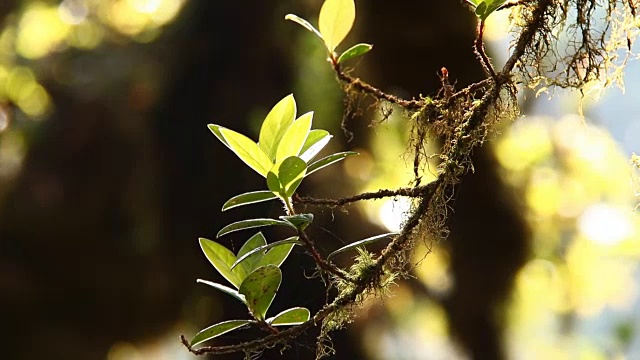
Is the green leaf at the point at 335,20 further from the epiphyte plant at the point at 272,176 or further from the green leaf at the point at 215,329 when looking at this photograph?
Result: the green leaf at the point at 215,329

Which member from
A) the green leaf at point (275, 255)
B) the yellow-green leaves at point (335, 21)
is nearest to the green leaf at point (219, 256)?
the green leaf at point (275, 255)

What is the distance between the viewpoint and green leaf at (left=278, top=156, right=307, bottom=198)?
0.34 m

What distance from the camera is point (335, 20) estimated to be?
379 millimetres

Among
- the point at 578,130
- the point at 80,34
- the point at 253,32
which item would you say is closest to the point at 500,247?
the point at 578,130

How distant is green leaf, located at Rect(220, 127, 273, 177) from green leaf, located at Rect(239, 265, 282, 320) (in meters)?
0.06

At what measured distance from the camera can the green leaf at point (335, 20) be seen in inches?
14.8

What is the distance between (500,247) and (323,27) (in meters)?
0.93

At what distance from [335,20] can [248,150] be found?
0.30 ft

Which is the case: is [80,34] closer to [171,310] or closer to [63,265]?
[63,265]

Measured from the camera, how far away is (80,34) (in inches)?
58.2

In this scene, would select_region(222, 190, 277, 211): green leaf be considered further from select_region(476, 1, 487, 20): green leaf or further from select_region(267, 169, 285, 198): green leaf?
select_region(476, 1, 487, 20): green leaf

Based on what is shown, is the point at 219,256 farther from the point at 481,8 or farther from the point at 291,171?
the point at 481,8

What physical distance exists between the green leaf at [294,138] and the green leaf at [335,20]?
0.15ft

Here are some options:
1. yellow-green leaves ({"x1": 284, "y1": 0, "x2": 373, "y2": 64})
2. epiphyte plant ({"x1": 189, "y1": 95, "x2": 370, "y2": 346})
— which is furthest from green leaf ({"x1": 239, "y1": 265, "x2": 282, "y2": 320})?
yellow-green leaves ({"x1": 284, "y1": 0, "x2": 373, "y2": 64})
